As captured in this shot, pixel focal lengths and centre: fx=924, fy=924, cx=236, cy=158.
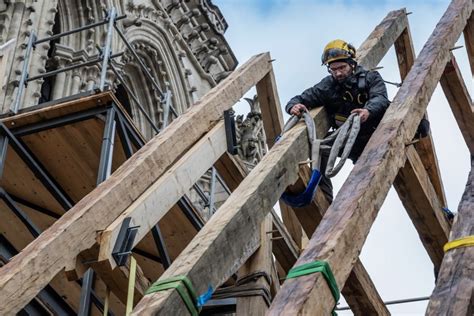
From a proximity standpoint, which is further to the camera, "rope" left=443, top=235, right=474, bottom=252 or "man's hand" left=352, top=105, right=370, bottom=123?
"man's hand" left=352, top=105, right=370, bottom=123

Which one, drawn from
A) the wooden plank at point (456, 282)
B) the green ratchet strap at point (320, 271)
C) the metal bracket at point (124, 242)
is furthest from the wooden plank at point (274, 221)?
the green ratchet strap at point (320, 271)

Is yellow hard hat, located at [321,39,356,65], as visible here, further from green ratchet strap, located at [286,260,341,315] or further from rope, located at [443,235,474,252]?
green ratchet strap, located at [286,260,341,315]

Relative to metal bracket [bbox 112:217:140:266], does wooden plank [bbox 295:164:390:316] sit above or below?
above

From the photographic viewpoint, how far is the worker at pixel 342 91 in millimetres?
6516

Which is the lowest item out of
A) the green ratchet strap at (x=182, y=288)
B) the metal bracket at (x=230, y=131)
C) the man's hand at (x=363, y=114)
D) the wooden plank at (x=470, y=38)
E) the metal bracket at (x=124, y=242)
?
the green ratchet strap at (x=182, y=288)

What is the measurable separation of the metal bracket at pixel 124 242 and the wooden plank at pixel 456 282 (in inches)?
54.2

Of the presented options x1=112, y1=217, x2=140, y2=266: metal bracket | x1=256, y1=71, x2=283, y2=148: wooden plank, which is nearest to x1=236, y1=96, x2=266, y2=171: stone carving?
x1=256, y1=71, x2=283, y2=148: wooden plank

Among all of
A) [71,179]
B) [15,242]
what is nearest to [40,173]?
[71,179]

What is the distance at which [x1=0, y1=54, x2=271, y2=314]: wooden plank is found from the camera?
3.66 meters

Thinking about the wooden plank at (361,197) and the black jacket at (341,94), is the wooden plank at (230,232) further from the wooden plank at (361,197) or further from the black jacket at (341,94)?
the black jacket at (341,94)

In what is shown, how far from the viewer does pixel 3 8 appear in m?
12.8

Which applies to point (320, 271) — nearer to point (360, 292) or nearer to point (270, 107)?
point (360, 292)

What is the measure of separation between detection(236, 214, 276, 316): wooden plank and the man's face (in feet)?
4.12

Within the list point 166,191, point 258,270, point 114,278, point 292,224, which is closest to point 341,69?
point 292,224
